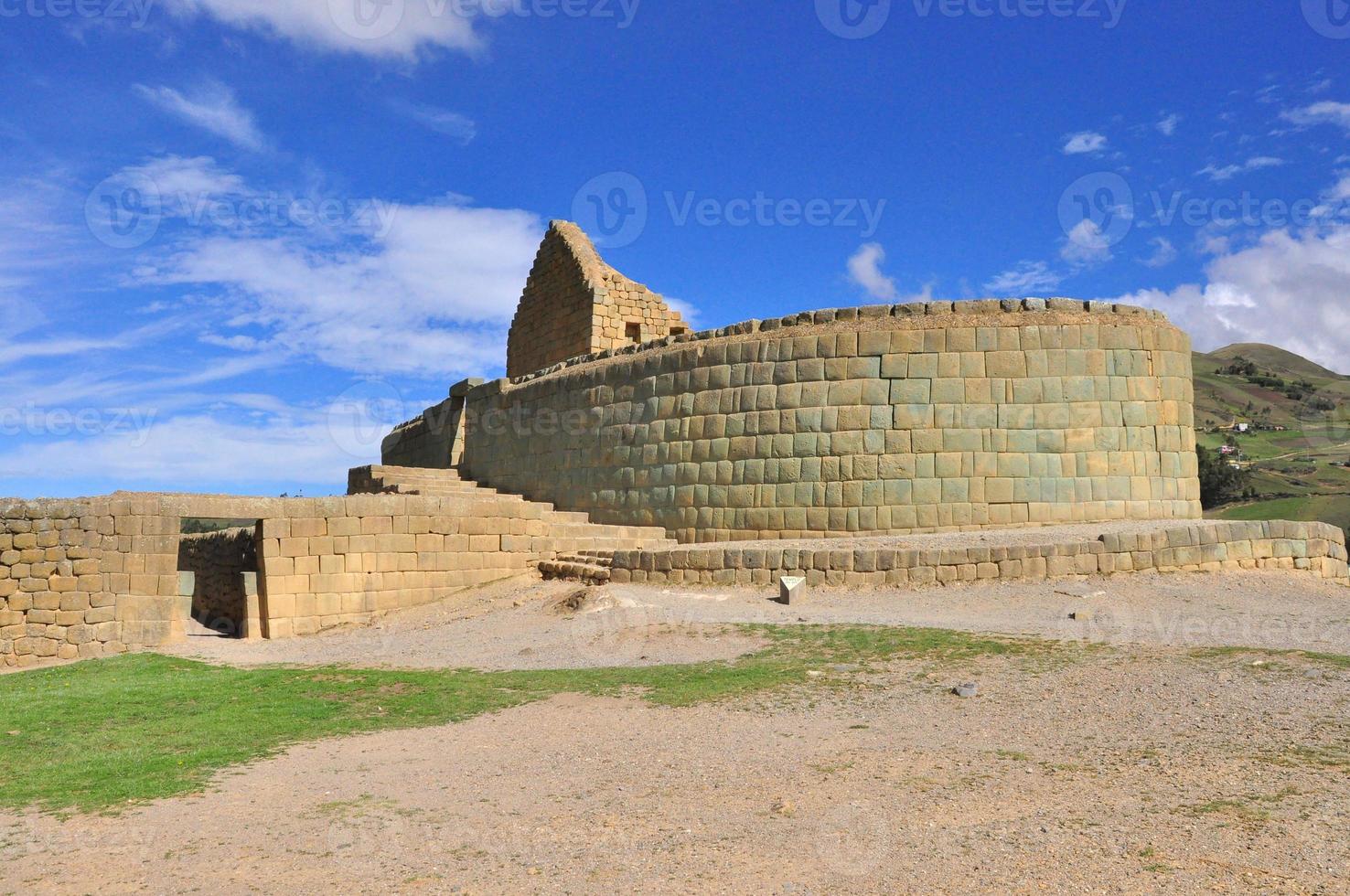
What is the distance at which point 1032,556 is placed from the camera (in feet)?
45.3

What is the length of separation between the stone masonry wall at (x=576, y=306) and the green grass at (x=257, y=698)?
47.2ft

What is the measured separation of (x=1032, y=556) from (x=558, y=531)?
8289mm

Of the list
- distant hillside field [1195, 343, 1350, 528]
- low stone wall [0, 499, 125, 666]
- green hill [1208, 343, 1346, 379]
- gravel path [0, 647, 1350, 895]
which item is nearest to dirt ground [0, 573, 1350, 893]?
gravel path [0, 647, 1350, 895]

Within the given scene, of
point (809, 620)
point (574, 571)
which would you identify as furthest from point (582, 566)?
point (809, 620)

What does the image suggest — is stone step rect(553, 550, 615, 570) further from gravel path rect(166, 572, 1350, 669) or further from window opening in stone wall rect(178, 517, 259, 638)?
window opening in stone wall rect(178, 517, 259, 638)

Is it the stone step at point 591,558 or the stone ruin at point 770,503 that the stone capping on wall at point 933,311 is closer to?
the stone ruin at point 770,503

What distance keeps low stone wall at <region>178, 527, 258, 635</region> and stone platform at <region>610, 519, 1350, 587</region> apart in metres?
7.89

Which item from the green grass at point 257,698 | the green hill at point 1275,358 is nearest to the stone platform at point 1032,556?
the green grass at point 257,698

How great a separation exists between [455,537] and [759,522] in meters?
5.16

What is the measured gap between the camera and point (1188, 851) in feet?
16.8

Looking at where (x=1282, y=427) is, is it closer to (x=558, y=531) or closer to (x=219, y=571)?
(x=558, y=531)

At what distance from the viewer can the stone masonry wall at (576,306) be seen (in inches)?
992

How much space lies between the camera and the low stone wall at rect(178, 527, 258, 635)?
60.0 feet

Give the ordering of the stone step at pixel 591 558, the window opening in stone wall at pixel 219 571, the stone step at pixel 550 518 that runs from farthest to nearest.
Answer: the window opening in stone wall at pixel 219 571 < the stone step at pixel 550 518 < the stone step at pixel 591 558
